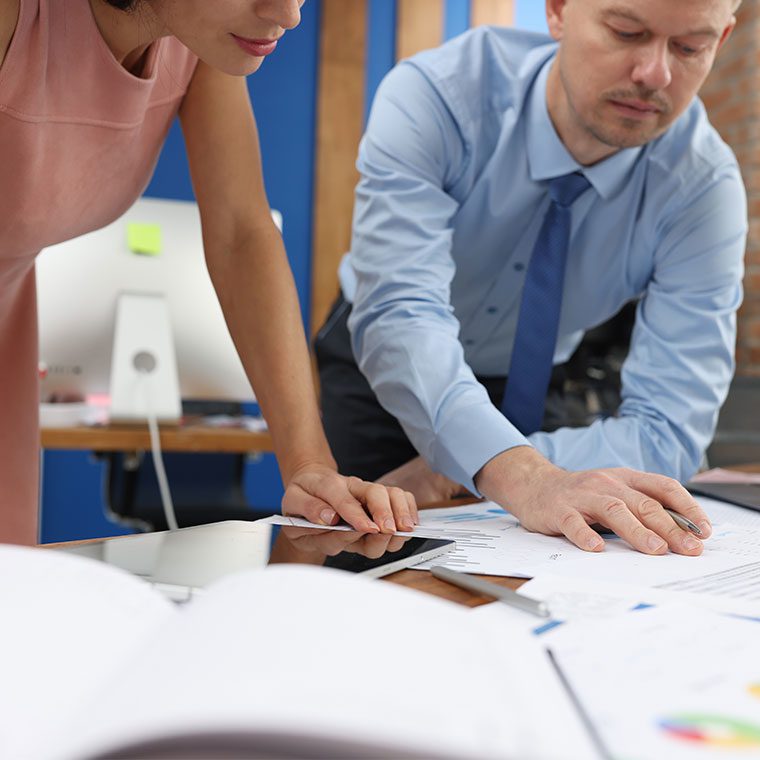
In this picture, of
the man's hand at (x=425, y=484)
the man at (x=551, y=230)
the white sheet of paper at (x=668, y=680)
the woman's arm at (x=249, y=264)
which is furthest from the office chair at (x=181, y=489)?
the white sheet of paper at (x=668, y=680)

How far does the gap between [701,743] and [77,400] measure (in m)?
1.83

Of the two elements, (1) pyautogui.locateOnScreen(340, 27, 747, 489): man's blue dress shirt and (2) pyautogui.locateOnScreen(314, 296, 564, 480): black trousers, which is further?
(2) pyautogui.locateOnScreen(314, 296, 564, 480): black trousers

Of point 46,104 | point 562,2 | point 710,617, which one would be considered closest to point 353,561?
point 710,617

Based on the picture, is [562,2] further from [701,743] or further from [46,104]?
[701,743]

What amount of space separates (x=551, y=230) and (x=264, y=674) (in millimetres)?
1144

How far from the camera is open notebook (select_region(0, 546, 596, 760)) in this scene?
0.91ft

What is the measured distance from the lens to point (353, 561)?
0.67 metres

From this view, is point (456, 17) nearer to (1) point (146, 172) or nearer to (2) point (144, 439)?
(2) point (144, 439)

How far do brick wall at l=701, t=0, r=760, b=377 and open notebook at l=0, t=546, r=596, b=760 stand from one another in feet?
12.2

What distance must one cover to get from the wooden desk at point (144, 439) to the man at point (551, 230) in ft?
1.97

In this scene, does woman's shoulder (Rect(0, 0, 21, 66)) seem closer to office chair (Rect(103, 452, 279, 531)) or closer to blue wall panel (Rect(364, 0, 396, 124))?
office chair (Rect(103, 452, 279, 531))

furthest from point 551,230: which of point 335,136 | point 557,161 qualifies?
point 335,136

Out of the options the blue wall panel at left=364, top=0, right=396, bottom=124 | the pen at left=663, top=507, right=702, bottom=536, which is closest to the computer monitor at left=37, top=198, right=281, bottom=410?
the pen at left=663, top=507, right=702, bottom=536

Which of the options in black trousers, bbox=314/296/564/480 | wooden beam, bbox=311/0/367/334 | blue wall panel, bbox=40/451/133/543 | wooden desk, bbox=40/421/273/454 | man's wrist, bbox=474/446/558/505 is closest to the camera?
man's wrist, bbox=474/446/558/505
